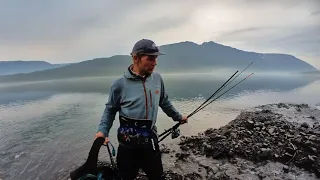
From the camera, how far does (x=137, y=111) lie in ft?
12.7

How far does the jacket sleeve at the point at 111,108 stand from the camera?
12.8 feet

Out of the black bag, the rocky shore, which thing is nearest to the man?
the black bag

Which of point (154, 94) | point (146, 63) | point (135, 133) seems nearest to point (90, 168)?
point (135, 133)

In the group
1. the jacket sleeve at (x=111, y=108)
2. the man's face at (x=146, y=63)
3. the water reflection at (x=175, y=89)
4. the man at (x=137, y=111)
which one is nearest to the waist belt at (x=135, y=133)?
the man at (x=137, y=111)

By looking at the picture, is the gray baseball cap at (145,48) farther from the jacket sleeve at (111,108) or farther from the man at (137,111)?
the jacket sleeve at (111,108)

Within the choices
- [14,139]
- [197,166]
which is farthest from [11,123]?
[197,166]

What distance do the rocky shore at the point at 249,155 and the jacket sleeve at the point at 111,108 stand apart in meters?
4.47

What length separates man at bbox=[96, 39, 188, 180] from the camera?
151 inches

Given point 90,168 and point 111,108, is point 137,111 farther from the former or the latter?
point 90,168

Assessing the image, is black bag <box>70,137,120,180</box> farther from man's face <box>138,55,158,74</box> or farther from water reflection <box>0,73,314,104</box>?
water reflection <box>0,73,314,104</box>

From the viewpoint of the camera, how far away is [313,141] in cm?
958

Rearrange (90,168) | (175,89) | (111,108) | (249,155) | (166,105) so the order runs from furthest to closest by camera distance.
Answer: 1. (175,89)
2. (249,155)
3. (166,105)
4. (111,108)
5. (90,168)

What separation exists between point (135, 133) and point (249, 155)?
6449 millimetres

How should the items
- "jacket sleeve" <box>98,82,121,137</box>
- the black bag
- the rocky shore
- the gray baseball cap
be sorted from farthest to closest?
the rocky shore, "jacket sleeve" <box>98,82,121,137</box>, the gray baseball cap, the black bag
